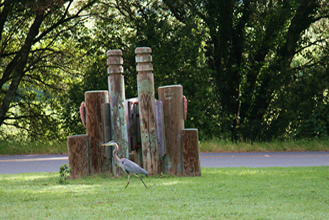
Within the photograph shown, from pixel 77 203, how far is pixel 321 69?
15853 millimetres

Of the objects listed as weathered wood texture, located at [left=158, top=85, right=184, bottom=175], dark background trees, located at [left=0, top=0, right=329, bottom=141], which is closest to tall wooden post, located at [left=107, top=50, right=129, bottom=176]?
weathered wood texture, located at [left=158, top=85, right=184, bottom=175]

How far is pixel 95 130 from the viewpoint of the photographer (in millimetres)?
10711

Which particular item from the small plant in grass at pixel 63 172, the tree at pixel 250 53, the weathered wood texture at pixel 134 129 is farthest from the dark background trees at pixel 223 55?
the small plant in grass at pixel 63 172

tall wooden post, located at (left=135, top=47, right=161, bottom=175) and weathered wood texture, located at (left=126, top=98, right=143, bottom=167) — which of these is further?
weathered wood texture, located at (left=126, top=98, right=143, bottom=167)

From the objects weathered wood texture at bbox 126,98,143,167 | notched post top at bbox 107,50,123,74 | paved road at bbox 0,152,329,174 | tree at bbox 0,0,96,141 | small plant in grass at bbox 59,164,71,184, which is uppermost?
tree at bbox 0,0,96,141

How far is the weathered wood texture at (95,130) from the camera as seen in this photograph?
10.6 meters

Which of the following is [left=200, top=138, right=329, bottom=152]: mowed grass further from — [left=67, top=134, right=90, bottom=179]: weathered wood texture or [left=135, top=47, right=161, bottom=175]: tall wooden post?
[left=67, top=134, right=90, bottom=179]: weathered wood texture

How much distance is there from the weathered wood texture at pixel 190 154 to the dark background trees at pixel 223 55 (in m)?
10.3

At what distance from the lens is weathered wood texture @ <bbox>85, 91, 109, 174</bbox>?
10648mm

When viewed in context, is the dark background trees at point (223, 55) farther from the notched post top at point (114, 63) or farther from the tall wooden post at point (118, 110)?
the tall wooden post at point (118, 110)

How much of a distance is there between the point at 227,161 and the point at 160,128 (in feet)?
15.7

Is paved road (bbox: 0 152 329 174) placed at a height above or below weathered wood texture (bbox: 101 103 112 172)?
below

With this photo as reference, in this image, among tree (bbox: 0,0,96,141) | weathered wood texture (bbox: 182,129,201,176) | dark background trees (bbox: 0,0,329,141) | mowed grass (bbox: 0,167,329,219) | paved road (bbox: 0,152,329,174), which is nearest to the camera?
mowed grass (bbox: 0,167,329,219)

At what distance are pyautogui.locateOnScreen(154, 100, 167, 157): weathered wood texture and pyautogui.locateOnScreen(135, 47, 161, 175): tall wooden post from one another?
0.28ft
